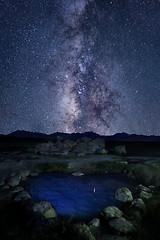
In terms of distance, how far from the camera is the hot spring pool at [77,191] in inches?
488

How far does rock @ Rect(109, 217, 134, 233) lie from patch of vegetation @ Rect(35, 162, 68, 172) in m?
12.4

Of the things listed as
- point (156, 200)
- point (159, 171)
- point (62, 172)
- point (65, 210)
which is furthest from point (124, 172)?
point (65, 210)

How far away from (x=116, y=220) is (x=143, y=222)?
66.4 inches

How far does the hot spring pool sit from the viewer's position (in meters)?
12.4

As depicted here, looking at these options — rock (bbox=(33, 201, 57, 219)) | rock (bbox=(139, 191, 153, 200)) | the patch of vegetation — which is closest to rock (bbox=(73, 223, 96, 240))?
rock (bbox=(33, 201, 57, 219))

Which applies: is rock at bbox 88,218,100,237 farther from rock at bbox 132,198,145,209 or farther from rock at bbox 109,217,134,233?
rock at bbox 132,198,145,209

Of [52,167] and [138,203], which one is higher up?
[52,167]

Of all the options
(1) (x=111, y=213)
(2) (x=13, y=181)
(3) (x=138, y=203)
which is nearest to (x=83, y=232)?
(1) (x=111, y=213)

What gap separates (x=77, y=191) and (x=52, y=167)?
6878mm

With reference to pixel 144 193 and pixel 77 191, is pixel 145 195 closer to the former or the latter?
pixel 144 193

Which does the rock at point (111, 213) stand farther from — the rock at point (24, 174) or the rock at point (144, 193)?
the rock at point (24, 174)

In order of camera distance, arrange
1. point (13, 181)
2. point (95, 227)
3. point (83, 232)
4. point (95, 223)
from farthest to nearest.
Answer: point (13, 181)
point (95, 223)
point (95, 227)
point (83, 232)

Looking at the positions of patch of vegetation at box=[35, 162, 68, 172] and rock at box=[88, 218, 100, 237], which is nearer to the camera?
rock at box=[88, 218, 100, 237]

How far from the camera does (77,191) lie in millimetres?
15836
